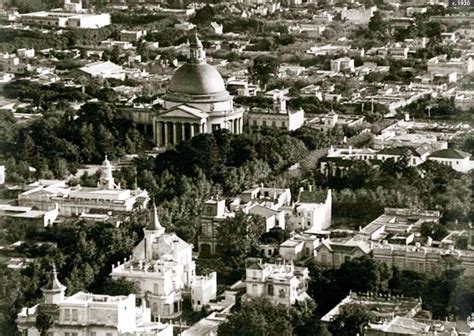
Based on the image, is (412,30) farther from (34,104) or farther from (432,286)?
(432,286)

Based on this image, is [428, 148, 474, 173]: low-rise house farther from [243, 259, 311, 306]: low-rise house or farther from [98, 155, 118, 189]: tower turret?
[243, 259, 311, 306]: low-rise house

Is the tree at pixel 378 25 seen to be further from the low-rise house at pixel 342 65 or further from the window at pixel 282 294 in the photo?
the window at pixel 282 294

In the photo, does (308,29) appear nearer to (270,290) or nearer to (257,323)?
(270,290)

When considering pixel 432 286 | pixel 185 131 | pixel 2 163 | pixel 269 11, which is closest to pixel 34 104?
pixel 185 131

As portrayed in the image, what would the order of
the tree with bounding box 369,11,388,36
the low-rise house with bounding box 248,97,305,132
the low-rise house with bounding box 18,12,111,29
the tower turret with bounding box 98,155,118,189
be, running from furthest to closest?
the tree with bounding box 369,11,388,36
the low-rise house with bounding box 18,12,111,29
the low-rise house with bounding box 248,97,305,132
the tower turret with bounding box 98,155,118,189

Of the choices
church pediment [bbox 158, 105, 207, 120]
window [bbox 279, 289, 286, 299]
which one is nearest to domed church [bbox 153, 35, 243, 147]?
church pediment [bbox 158, 105, 207, 120]

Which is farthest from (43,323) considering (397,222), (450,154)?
(450,154)
